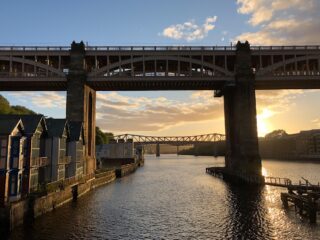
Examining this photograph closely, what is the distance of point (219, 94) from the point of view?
9000 centimetres

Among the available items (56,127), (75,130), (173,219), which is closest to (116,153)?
(75,130)

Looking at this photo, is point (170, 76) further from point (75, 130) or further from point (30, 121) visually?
point (30, 121)

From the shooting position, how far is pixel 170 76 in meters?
80.4

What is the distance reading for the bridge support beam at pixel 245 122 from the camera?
247 feet

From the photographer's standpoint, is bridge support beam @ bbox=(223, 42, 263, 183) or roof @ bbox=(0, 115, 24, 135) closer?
roof @ bbox=(0, 115, 24, 135)

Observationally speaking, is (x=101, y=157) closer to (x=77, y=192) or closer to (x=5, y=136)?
(x=77, y=192)

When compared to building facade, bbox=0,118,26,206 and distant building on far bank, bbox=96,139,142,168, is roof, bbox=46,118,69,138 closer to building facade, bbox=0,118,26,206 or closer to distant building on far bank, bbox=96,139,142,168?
building facade, bbox=0,118,26,206

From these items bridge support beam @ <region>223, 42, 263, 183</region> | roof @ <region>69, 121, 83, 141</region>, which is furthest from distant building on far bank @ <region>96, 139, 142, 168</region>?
roof @ <region>69, 121, 83, 141</region>

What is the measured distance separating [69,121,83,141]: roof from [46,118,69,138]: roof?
7356 millimetres

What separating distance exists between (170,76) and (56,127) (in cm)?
3563

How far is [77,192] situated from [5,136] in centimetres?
1947

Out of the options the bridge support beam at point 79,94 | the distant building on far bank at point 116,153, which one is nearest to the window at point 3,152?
the bridge support beam at point 79,94

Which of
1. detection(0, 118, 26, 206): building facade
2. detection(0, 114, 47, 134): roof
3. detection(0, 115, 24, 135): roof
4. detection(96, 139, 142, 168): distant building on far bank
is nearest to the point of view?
detection(0, 118, 26, 206): building facade

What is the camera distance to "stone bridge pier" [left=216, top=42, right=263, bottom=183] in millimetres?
75312
